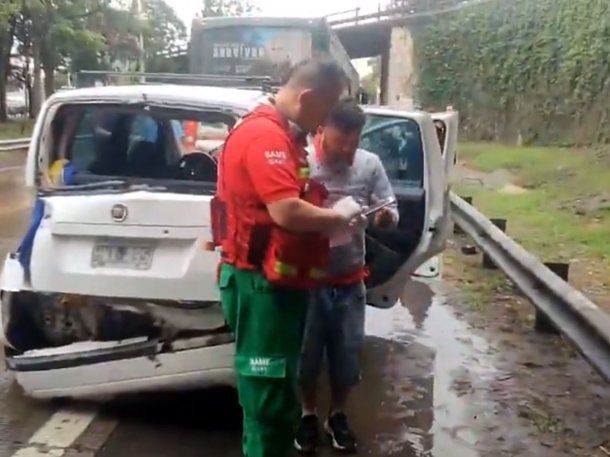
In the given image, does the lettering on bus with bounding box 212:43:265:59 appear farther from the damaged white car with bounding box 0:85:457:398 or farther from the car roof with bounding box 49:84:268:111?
the car roof with bounding box 49:84:268:111

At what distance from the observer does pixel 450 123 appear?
24.6 feet

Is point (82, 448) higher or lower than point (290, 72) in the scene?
lower

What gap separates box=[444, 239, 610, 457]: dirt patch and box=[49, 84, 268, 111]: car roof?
2.20 metres

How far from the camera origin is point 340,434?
4.69 m

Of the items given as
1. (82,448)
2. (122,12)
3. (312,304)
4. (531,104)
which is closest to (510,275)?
(312,304)

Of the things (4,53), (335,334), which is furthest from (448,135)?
(4,53)

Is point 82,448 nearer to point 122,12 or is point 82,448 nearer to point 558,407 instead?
point 558,407

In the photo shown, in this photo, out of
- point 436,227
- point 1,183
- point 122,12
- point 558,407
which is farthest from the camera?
point 122,12

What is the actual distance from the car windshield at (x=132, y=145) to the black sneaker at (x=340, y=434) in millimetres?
1506

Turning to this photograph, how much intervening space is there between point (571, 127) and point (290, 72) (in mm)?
22494

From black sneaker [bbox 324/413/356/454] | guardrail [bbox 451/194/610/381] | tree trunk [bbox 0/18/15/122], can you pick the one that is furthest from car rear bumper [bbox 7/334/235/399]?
tree trunk [bbox 0/18/15/122]

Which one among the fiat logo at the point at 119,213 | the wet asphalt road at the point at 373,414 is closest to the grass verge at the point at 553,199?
the wet asphalt road at the point at 373,414

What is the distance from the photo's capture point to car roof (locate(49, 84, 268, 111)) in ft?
17.0

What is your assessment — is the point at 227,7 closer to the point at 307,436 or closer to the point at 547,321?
the point at 547,321
